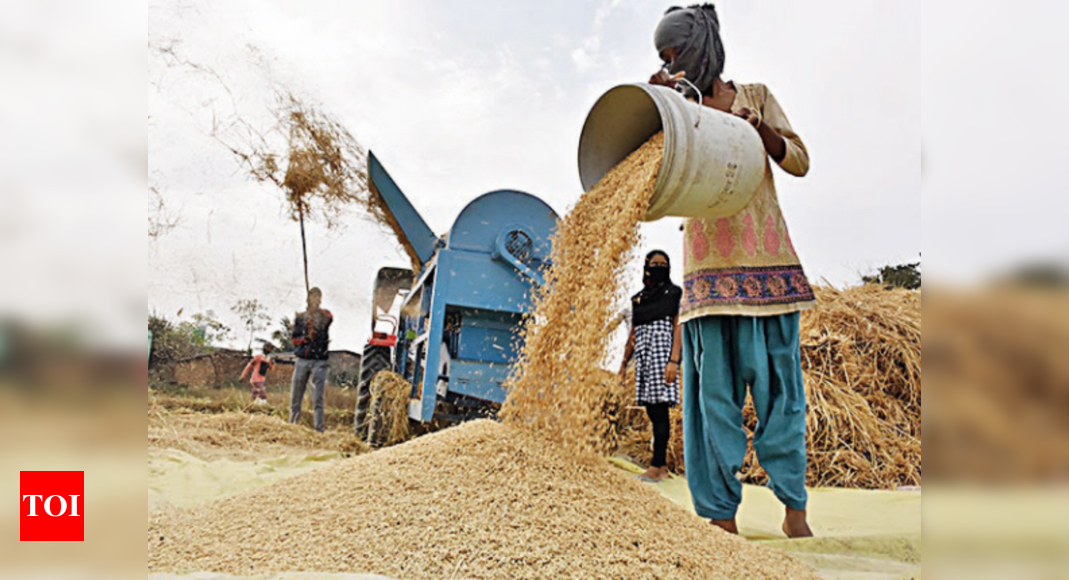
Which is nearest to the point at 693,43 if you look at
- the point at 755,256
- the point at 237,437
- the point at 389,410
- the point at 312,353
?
the point at 755,256

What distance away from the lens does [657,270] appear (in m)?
3.61

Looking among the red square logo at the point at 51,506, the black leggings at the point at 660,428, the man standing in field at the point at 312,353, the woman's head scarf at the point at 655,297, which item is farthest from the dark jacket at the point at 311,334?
the red square logo at the point at 51,506

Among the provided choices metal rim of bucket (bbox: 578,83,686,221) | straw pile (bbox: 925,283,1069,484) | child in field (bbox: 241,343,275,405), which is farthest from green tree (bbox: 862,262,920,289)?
child in field (bbox: 241,343,275,405)

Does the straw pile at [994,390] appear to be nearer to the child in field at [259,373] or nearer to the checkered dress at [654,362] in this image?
the checkered dress at [654,362]

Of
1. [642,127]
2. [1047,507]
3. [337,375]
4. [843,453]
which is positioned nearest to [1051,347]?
[1047,507]

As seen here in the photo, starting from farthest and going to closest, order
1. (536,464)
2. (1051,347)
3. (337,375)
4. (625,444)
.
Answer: (337,375) → (625,444) → (536,464) → (1051,347)

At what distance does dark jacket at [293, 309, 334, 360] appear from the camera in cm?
556

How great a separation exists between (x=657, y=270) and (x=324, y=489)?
226cm

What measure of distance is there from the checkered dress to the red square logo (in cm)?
290

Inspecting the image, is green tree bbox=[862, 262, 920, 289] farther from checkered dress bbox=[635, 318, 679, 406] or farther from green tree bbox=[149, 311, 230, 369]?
green tree bbox=[149, 311, 230, 369]

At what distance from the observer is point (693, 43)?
216 centimetres

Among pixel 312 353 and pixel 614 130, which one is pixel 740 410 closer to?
pixel 614 130

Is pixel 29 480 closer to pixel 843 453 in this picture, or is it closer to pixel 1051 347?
pixel 1051 347

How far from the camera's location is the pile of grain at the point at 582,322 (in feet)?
5.87
